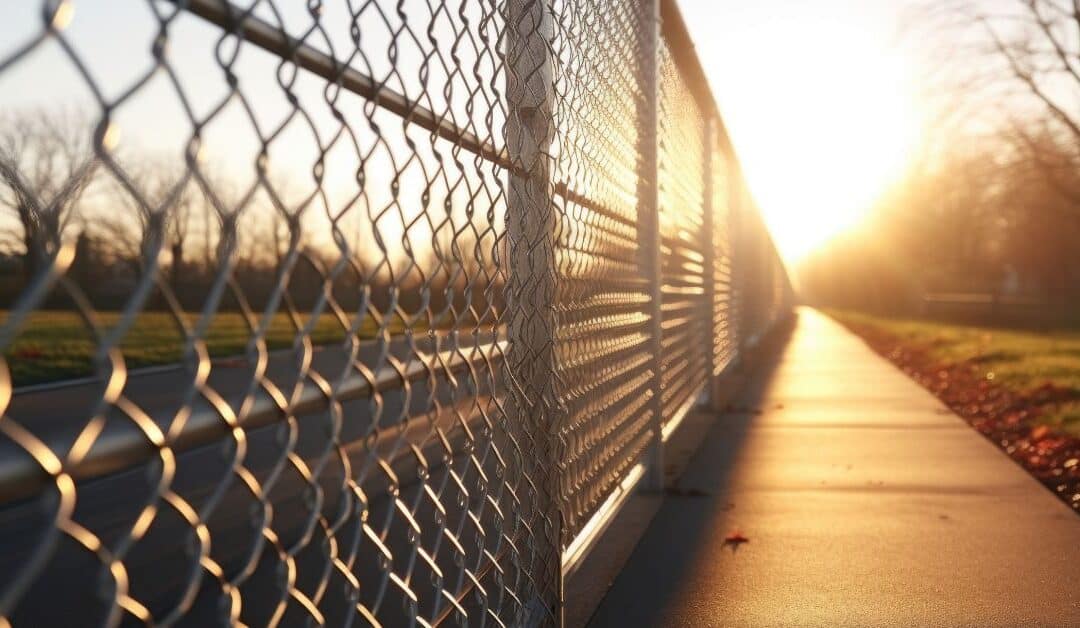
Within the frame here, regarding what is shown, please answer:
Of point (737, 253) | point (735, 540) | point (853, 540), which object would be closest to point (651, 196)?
point (735, 540)

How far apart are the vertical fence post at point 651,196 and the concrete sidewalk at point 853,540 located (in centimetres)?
71

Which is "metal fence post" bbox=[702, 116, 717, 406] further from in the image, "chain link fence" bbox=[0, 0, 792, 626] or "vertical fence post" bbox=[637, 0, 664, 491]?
"vertical fence post" bbox=[637, 0, 664, 491]

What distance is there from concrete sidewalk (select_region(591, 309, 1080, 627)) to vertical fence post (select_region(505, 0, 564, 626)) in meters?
0.64

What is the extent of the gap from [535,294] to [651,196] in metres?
2.15

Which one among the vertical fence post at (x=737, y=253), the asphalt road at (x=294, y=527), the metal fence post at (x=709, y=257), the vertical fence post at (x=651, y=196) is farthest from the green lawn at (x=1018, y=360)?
the asphalt road at (x=294, y=527)

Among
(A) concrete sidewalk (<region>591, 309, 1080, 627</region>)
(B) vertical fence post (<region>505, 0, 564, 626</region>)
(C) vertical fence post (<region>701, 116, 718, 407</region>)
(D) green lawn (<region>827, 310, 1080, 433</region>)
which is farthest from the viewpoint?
(D) green lawn (<region>827, 310, 1080, 433</region>)

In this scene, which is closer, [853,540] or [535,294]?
[535,294]

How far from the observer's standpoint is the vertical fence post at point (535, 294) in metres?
2.74

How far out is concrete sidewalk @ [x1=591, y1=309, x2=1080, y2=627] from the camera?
3.54 m

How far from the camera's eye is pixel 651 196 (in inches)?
194

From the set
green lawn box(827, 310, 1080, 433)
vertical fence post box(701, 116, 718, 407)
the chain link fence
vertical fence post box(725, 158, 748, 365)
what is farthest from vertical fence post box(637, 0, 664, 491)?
vertical fence post box(725, 158, 748, 365)

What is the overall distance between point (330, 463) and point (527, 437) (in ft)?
13.1

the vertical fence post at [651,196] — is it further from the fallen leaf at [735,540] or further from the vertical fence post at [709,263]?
the vertical fence post at [709,263]

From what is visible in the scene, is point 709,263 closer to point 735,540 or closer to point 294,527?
point 735,540
